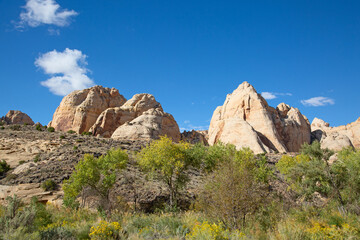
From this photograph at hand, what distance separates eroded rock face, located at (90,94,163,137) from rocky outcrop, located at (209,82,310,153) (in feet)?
62.5

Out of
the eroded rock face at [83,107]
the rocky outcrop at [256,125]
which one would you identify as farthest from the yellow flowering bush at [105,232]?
the eroded rock face at [83,107]

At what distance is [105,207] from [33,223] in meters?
8.88

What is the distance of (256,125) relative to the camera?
60031mm

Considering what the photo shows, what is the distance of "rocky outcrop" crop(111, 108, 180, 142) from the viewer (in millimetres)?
48266

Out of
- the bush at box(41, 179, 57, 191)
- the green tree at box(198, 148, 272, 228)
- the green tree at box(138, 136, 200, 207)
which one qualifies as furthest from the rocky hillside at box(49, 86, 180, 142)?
the green tree at box(198, 148, 272, 228)

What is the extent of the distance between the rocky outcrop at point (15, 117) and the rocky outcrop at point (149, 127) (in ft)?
201

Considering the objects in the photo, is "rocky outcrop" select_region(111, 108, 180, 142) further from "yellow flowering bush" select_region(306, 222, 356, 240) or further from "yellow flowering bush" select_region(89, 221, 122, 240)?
"yellow flowering bush" select_region(306, 222, 356, 240)

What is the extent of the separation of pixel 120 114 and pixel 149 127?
52.6ft

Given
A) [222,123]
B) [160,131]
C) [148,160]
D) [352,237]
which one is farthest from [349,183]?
[222,123]

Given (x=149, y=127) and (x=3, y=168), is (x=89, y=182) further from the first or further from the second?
(x=149, y=127)

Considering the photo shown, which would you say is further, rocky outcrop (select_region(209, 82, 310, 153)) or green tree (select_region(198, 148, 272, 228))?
rocky outcrop (select_region(209, 82, 310, 153))

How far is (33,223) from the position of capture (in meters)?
9.05

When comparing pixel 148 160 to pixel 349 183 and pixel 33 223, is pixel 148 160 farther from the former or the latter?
pixel 349 183

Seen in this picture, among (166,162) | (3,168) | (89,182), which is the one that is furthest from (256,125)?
(3,168)
